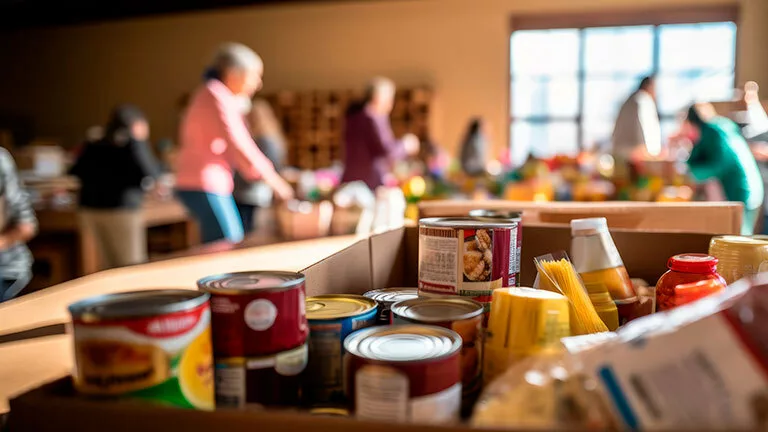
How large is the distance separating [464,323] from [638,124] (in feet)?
16.3

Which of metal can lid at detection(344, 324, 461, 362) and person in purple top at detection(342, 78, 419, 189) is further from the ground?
person in purple top at detection(342, 78, 419, 189)

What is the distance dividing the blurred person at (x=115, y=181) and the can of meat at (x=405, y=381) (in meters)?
3.76

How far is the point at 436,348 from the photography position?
2.26ft

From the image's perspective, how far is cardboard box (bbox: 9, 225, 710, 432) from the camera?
0.56 m

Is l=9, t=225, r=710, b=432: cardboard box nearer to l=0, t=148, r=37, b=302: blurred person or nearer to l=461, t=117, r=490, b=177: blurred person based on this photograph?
l=0, t=148, r=37, b=302: blurred person

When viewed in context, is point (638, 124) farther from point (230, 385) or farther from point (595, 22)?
point (230, 385)

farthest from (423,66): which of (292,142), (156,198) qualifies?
(156,198)

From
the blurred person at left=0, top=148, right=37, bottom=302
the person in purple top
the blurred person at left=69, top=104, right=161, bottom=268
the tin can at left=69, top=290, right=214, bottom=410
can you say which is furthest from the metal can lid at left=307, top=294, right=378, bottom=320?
the person in purple top

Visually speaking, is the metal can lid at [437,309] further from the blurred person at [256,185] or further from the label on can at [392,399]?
the blurred person at [256,185]

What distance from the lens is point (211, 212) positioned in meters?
3.31

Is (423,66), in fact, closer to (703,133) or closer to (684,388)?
(703,133)

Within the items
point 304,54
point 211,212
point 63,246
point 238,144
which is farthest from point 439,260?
point 304,54

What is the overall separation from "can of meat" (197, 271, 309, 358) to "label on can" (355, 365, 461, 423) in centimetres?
11

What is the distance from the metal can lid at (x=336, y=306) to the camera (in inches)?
32.9
